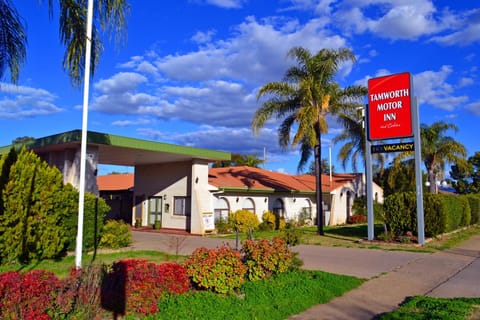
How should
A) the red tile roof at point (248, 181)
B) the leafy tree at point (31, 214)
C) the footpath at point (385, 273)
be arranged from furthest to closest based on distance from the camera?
the red tile roof at point (248, 181)
the leafy tree at point (31, 214)
the footpath at point (385, 273)

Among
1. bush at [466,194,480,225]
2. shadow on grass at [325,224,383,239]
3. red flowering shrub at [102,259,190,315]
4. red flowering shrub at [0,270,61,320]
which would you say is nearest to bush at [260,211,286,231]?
shadow on grass at [325,224,383,239]

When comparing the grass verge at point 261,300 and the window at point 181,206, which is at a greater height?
the window at point 181,206

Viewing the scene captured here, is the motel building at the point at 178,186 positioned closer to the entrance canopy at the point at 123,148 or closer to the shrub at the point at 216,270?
the entrance canopy at the point at 123,148

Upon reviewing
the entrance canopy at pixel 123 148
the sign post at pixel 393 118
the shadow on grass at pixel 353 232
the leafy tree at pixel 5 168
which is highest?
the sign post at pixel 393 118

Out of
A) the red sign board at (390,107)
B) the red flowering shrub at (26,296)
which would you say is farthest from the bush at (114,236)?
the red sign board at (390,107)

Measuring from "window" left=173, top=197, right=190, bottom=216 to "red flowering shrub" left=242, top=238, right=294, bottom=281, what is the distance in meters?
15.7

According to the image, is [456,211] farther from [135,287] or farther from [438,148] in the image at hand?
[135,287]

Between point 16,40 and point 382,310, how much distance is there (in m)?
8.76

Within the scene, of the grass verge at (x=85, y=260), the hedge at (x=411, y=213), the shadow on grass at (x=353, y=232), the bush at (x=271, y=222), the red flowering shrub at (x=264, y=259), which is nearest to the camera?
the red flowering shrub at (x=264, y=259)

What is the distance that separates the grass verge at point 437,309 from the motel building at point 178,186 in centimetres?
1293

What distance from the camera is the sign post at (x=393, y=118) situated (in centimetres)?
1777

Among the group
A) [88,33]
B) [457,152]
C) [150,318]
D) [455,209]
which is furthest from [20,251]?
[457,152]

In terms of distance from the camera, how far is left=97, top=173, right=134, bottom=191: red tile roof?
3281cm

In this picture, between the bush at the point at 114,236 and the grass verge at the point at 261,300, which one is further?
the bush at the point at 114,236
